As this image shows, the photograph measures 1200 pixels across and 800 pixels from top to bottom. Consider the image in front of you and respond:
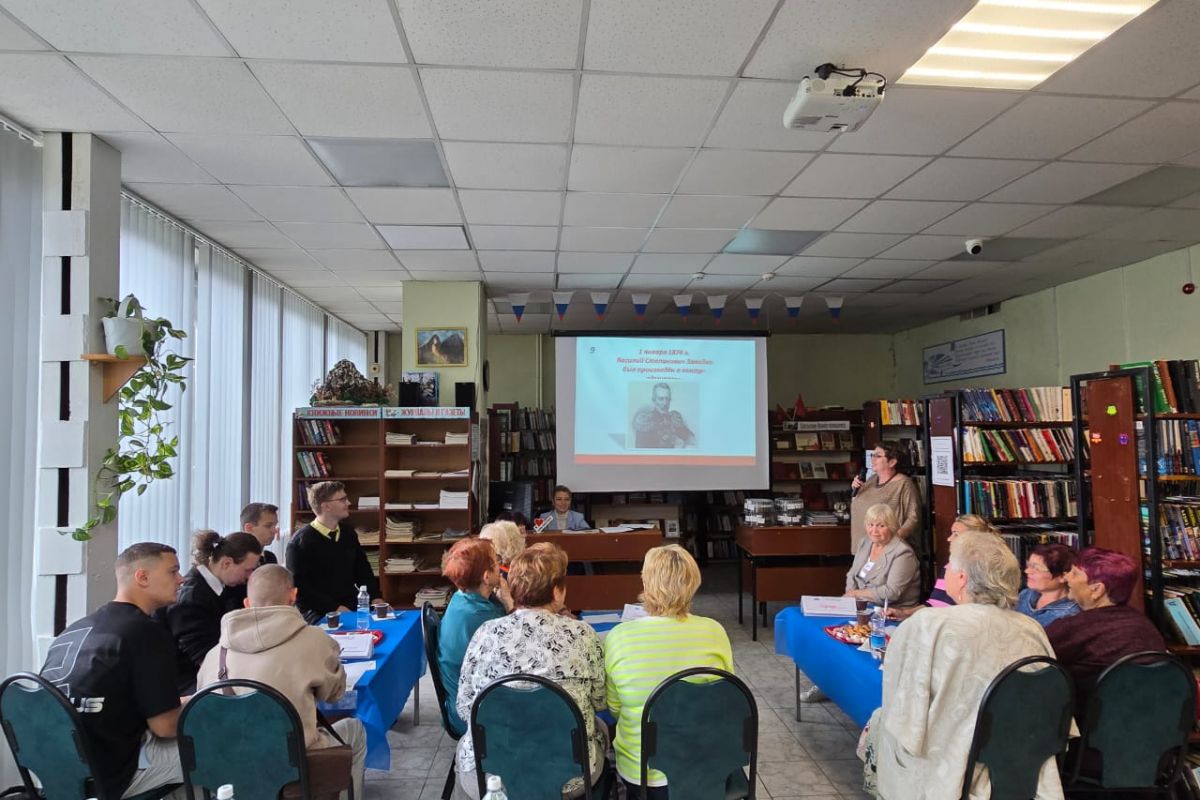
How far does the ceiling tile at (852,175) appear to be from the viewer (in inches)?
140

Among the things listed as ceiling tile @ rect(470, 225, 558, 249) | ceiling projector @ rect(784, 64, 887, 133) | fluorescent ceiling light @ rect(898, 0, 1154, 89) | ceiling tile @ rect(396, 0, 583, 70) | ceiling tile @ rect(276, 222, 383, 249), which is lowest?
ceiling projector @ rect(784, 64, 887, 133)

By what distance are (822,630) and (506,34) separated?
306 centimetres

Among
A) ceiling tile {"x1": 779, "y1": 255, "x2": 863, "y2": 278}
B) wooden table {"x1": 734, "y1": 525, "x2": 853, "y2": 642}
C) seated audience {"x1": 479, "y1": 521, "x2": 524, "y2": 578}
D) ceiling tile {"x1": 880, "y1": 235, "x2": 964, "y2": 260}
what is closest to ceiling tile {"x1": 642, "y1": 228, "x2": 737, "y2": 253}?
ceiling tile {"x1": 779, "y1": 255, "x2": 863, "y2": 278}

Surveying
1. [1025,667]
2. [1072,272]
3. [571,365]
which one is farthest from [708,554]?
[1025,667]

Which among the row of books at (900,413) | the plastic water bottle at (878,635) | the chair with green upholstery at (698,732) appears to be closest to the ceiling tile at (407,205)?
the chair with green upholstery at (698,732)

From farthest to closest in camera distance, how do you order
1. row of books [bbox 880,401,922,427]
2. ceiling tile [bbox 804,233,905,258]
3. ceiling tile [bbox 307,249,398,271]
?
row of books [bbox 880,401,922,427] → ceiling tile [bbox 307,249,398,271] → ceiling tile [bbox 804,233,905,258]

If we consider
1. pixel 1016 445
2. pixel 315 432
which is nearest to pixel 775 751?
pixel 1016 445

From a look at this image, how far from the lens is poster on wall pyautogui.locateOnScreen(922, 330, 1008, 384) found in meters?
7.30

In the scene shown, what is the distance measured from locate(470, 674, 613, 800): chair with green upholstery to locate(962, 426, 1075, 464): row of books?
14.3 feet

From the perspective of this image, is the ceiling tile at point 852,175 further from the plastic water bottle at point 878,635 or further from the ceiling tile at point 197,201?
the ceiling tile at point 197,201

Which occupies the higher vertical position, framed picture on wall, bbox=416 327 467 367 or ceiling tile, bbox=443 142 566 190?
ceiling tile, bbox=443 142 566 190

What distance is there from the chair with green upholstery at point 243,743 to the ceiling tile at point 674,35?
2505mm

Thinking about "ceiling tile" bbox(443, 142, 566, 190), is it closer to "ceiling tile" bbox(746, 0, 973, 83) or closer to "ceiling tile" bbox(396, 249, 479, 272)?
"ceiling tile" bbox(746, 0, 973, 83)

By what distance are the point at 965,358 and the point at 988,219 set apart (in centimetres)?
381
